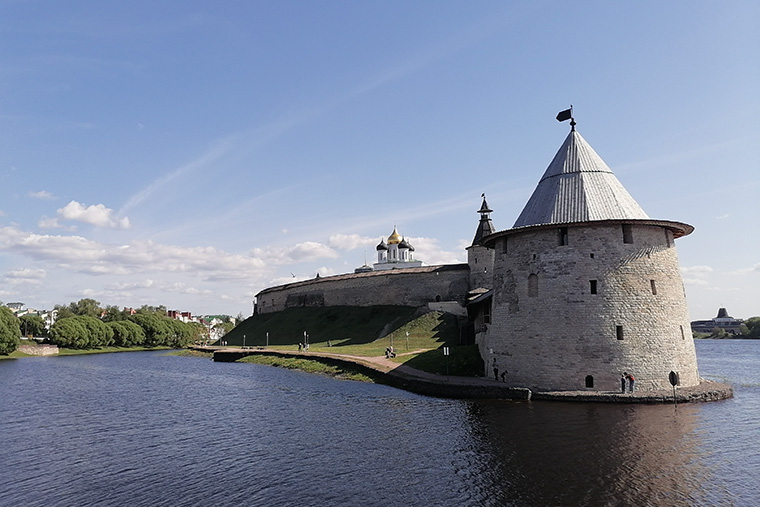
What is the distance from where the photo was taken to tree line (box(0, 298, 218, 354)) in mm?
62469

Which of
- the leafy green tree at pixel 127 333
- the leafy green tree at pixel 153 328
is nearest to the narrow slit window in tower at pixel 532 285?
the leafy green tree at pixel 127 333

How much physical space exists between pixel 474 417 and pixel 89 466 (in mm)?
13168

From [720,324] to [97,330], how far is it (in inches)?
6607

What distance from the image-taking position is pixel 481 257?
5547 centimetres

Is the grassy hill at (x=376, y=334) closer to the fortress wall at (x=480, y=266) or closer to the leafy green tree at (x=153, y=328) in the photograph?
the fortress wall at (x=480, y=266)

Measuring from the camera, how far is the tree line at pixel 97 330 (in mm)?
62469

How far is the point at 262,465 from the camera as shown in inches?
579

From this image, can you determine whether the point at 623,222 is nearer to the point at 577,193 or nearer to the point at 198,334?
the point at 577,193

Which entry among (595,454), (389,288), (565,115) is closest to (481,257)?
(389,288)

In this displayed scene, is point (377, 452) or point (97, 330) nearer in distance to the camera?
point (377, 452)

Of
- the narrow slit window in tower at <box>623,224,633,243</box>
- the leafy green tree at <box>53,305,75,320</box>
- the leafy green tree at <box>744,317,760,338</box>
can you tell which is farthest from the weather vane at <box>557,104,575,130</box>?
the leafy green tree at <box>744,317,760,338</box>

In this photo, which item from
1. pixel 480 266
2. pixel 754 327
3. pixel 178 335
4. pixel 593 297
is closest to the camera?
pixel 593 297

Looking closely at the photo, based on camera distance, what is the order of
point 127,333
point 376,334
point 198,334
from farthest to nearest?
1. point 198,334
2. point 127,333
3. point 376,334

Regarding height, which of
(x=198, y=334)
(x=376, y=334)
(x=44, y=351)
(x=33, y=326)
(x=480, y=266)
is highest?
(x=480, y=266)
